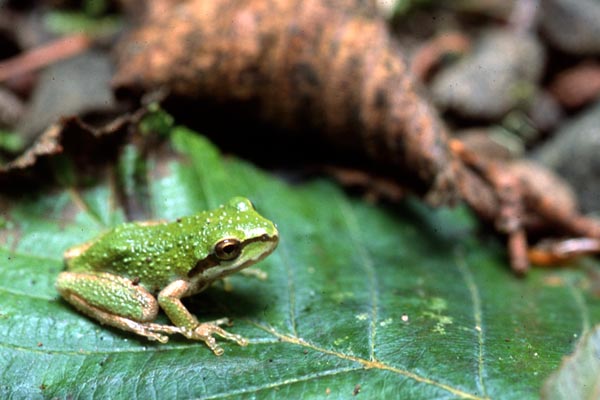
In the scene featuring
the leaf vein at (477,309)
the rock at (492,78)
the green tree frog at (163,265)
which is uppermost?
the rock at (492,78)

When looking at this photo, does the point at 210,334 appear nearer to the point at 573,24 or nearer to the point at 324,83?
the point at 324,83

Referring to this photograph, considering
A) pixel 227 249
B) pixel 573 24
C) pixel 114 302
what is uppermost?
pixel 573 24

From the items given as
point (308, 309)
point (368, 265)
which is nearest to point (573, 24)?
point (368, 265)

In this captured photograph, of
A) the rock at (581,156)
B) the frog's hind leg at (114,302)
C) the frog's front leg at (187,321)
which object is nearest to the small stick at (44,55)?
the frog's hind leg at (114,302)

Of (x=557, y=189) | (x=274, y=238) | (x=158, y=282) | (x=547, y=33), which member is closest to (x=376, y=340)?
(x=274, y=238)

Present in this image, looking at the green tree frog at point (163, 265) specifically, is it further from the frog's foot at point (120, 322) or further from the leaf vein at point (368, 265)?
the leaf vein at point (368, 265)

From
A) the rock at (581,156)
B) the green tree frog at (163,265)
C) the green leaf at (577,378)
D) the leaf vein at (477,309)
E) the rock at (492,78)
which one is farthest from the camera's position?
the rock at (492,78)
